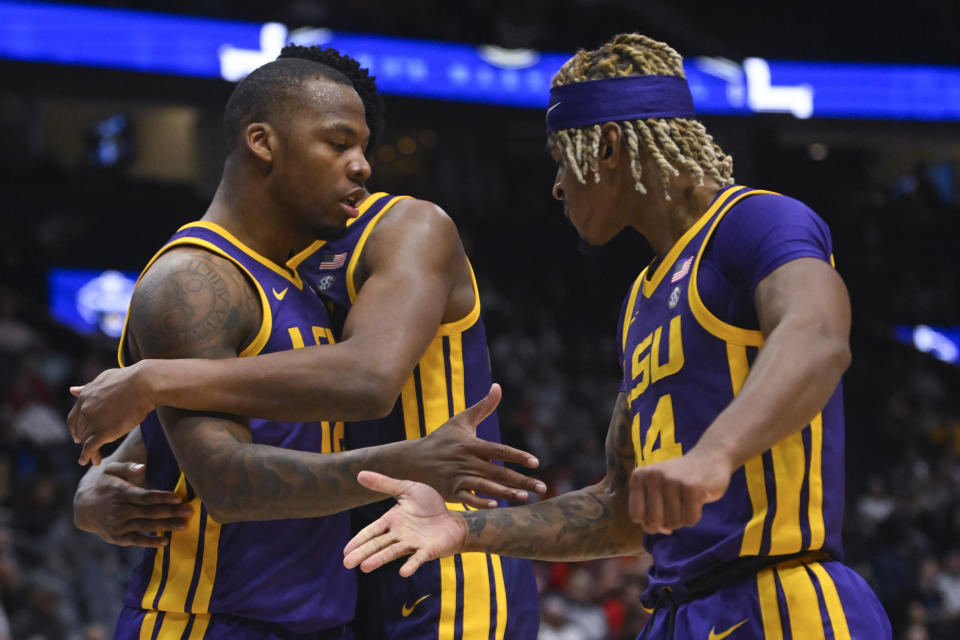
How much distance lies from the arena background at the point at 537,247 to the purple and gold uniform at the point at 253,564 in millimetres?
4712

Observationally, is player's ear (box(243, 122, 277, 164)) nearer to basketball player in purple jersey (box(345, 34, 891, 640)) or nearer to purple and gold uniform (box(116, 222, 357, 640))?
purple and gold uniform (box(116, 222, 357, 640))

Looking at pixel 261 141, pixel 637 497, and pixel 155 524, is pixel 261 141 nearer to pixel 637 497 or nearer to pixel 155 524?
pixel 155 524

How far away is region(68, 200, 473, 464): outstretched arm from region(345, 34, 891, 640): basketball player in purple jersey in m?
0.37

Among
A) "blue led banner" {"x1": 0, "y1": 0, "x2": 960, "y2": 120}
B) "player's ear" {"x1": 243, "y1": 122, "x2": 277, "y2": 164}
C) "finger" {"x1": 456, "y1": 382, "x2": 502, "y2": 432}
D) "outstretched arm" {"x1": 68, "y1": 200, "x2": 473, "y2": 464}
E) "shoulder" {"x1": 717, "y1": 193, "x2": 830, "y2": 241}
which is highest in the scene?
"blue led banner" {"x1": 0, "y1": 0, "x2": 960, "y2": 120}

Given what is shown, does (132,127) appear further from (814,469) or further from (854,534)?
(814,469)

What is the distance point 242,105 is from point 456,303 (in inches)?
32.7

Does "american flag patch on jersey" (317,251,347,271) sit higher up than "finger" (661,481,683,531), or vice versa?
"american flag patch on jersey" (317,251,347,271)

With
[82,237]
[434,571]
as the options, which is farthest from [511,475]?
[82,237]

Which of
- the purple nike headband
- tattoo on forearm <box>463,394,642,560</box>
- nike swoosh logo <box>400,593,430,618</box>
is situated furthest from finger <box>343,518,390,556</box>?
the purple nike headband

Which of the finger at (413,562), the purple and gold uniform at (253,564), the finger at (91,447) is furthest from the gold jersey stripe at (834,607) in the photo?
the finger at (91,447)

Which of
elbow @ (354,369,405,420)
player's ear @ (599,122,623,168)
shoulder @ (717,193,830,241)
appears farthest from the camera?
player's ear @ (599,122,623,168)

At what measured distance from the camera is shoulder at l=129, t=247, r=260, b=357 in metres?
2.88

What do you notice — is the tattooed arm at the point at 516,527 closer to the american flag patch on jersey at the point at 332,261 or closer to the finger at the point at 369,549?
the finger at the point at 369,549

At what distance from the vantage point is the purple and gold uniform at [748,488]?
254cm
